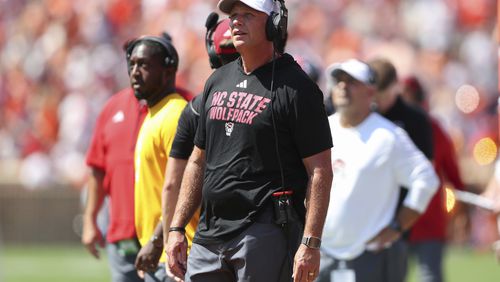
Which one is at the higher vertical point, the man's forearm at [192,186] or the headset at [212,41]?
the headset at [212,41]

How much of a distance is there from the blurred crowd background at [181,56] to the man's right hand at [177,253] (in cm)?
1141

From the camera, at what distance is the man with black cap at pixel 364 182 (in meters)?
8.97

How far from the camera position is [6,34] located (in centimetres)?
2719

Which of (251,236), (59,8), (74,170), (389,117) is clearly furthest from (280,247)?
(59,8)

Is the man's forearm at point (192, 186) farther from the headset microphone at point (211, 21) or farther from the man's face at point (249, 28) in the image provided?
the headset microphone at point (211, 21)

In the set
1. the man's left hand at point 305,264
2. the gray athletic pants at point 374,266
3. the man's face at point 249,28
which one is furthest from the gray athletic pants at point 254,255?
the gray athletic pants at point 374,266

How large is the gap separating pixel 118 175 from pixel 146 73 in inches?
29.6

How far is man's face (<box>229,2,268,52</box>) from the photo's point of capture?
668 centimetres

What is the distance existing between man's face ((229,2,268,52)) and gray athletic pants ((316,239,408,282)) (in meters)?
2.85

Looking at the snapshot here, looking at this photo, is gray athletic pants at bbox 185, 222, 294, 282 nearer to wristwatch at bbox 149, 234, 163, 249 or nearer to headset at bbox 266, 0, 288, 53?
headset at bbox 266, 0, 288, 53

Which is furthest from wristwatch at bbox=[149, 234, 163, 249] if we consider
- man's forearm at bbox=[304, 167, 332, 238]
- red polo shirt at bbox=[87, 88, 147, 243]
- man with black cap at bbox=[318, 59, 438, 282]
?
man's forearm at bbox=[304, 167, 332, 238]

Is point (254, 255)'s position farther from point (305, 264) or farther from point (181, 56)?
point (181, 56)

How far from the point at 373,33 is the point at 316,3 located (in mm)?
1675

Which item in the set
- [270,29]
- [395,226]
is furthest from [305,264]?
[395,226]
